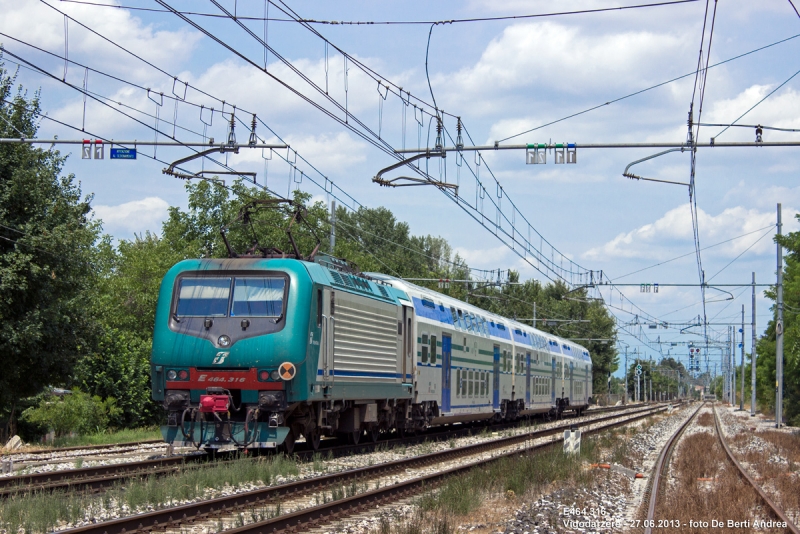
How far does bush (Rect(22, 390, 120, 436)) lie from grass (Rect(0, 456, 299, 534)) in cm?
1428

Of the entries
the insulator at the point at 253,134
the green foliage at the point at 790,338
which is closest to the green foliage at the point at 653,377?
the green foliage at the point at 790,338

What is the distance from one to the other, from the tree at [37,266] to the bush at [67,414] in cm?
241

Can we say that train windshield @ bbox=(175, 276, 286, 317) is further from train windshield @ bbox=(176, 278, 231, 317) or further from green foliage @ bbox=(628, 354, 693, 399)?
green foliage @ bbox=(628, 354, 693, 399)

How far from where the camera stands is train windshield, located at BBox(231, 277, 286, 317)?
56.3 feet

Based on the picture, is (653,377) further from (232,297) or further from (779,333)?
(232,297)

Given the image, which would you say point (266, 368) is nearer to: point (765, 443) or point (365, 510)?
point (365, 510)

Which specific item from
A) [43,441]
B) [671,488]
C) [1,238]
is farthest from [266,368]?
[43,441]

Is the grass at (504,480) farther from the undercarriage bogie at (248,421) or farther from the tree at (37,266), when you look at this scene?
the tree at (37,266)

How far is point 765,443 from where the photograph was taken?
31.6 meters

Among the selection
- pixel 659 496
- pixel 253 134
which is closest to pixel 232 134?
pixel 253 134

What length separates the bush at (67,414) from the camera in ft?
93.3

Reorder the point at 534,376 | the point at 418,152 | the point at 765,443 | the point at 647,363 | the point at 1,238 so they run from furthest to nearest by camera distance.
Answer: the point at 647,363 → the point at 534,376 → the point at 765,443 → the point at 1,238 → the point at 418,152

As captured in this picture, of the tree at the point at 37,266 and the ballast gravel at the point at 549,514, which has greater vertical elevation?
the tree at the point at 37,266

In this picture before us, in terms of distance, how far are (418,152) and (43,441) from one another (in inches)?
597
